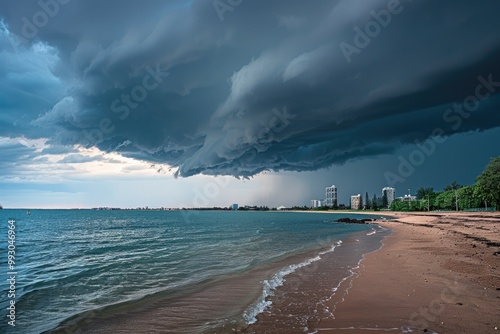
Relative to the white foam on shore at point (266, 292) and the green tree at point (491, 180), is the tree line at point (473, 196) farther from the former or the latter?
the white foam on shore at point (266, 292)

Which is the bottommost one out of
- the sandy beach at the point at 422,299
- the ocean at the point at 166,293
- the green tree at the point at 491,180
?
the ocean at the point at 166,293

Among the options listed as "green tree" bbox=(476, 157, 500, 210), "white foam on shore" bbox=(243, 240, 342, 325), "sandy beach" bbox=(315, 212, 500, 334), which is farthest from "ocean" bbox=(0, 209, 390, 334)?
"green tree" bbox=(476, 157, 500, 210)

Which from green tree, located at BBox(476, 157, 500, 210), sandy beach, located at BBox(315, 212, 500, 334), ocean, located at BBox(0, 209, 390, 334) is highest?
green tree, located at BBox(476, 157, 500, 210)

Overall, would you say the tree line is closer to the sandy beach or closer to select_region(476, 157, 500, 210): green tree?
select_region(476, 157, 500, 210): green tree

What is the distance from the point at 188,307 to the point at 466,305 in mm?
9911

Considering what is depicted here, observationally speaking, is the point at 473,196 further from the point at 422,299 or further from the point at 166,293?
the point at 166,293

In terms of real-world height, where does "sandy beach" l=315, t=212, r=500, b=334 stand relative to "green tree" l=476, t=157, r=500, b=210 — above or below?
below

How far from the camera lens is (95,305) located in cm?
1334

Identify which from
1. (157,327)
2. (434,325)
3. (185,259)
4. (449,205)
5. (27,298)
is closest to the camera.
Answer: (434,325)

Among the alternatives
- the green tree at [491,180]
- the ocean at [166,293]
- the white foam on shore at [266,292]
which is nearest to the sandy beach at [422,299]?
the ocean at [166,293]

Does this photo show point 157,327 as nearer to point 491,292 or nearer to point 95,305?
point 95,305

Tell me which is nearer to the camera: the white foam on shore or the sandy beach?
the sandy beach

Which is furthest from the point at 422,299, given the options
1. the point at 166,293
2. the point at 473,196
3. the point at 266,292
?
the point at 473,196

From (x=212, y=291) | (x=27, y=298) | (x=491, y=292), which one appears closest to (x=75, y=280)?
(x=27, y=298)
